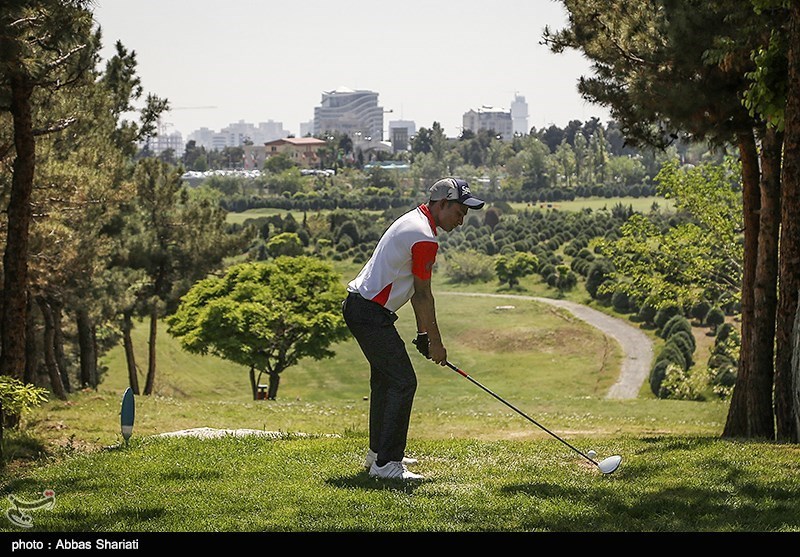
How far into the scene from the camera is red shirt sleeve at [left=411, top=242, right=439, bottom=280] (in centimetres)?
746

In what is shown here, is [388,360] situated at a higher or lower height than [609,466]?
higher

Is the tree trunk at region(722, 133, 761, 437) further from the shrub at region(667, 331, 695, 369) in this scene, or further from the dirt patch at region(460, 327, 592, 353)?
the dirt patch at region(460, 327, 592, 353)

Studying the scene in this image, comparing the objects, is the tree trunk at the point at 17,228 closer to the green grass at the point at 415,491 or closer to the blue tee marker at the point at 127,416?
the blue tee marker at the point at 127,416

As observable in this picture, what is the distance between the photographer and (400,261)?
7.55m

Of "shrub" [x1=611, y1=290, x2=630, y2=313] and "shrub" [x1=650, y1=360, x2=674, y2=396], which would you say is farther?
"shrub" [x1=611, y1=290, x2=630, y2=313]

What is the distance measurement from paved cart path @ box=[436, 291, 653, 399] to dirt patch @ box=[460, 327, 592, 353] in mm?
1936

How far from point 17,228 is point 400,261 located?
25.1 feet

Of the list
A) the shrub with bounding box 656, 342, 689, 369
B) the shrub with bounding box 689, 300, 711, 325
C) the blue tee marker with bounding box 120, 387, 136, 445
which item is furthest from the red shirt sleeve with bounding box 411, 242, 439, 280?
the shrub with bounding box 689, 300, 711, 325

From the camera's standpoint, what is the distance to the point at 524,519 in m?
6.38

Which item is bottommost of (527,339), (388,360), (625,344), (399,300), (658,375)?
(527,339)

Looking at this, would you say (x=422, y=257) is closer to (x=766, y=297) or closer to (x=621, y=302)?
(x=766, y=297)

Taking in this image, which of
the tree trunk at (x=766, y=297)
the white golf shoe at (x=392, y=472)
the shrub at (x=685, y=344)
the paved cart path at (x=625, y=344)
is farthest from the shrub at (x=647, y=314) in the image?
the white golf shoe at (x=392, y=472)

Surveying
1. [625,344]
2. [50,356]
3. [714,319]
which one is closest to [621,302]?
[625,344]
